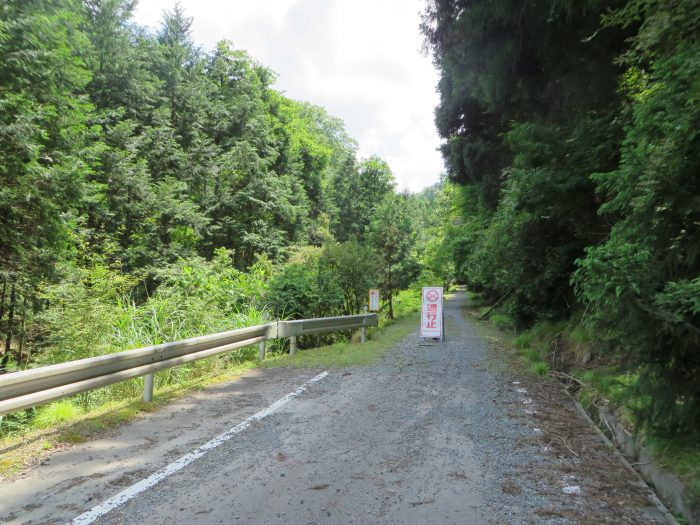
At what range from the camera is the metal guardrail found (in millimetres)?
4005

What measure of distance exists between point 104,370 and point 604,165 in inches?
296

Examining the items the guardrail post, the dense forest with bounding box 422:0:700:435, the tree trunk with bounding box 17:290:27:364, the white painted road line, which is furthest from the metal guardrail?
the tree trunk with bounding box 17:290:27:364

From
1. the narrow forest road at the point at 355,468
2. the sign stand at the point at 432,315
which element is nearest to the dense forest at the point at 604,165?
the narrow forest road at the point at 355,468

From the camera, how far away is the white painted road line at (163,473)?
117 inches

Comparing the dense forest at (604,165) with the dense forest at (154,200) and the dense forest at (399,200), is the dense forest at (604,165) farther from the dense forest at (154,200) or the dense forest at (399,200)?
the dense forest at (154,200)

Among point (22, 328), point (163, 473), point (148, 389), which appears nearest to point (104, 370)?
point (148, 389)

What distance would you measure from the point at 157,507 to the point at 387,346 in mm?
9167

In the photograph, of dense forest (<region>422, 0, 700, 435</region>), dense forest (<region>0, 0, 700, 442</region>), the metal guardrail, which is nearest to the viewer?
dense forest (<region>422, 0, 700, 435</region>)

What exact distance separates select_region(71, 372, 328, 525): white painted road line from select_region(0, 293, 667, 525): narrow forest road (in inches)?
2.5

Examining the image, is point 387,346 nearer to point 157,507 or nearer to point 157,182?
point 157,507

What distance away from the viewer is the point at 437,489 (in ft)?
11.1

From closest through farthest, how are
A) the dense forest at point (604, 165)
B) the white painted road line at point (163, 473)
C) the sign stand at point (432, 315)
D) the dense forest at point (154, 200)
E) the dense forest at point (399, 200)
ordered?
1. the white painted road line at point (163, 473)
2. the dense forest at point (604, 165)
3. the dense forest at point (399, 200)
4. the dense forest at point (154, 200)
5. the sign stand at point (432, 315)

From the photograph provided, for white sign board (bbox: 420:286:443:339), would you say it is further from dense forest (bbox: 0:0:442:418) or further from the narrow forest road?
the narrow forest road

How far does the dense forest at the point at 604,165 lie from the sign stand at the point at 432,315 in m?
2.21
